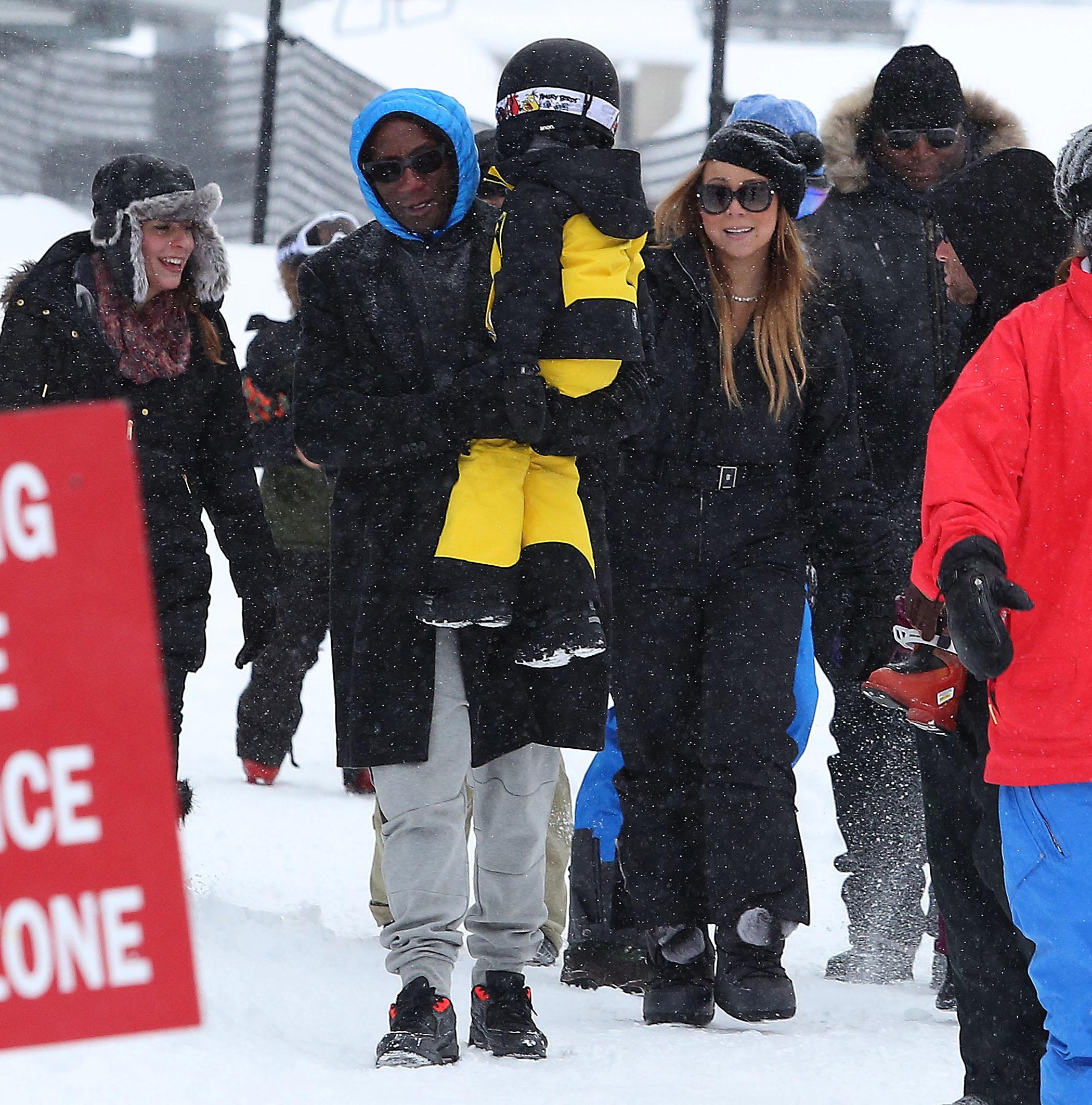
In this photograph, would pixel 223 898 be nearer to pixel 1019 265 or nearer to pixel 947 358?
pixel 947 358

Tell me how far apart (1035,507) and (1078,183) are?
0.49 meters

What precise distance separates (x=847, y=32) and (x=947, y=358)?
11306 millimetres

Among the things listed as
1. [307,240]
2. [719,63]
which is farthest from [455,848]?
[719,63]

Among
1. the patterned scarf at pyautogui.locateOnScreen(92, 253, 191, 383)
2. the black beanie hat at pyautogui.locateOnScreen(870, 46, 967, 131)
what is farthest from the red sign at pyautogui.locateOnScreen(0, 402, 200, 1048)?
the black beanie hat at pyautogui.locateOnScreen(870, 46, 967, 131)

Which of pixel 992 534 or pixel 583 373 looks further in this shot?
pixel 583 373

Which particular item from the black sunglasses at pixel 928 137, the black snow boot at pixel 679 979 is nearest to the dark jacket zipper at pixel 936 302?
the black sunglasses at pixel 928 137

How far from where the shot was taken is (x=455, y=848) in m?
3.70

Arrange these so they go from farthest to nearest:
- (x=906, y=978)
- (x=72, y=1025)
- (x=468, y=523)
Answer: (x=906, y=978) → (x=468, y=523) → (x=72, y=1025)

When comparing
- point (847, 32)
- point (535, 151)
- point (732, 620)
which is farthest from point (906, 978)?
point (847, 32)

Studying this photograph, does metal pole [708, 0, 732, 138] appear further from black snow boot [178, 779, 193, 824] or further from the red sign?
the red sign

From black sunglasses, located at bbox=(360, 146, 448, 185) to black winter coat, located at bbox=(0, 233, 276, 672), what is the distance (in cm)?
126

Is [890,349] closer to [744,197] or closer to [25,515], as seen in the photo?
[744,197]

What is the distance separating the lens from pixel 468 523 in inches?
141

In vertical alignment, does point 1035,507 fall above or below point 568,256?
below
